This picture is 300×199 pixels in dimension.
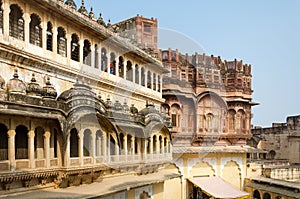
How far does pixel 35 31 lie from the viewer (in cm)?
1185

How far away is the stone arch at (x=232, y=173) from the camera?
22.6 m

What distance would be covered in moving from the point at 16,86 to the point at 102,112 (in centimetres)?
314

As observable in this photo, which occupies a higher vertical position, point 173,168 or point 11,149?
point 11,149

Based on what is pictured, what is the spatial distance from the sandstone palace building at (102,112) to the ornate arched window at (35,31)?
3 cm

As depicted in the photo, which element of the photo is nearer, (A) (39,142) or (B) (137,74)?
(A) (39,142)

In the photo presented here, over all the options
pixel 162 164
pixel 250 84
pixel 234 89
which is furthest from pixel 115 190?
pixel 250 84

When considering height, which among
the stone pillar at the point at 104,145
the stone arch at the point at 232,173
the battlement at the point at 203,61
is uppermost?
the battlement at the point at 203,61

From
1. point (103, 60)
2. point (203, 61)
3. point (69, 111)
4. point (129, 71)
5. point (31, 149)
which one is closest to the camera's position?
point (31, 149)

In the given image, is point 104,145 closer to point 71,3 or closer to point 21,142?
point 21,142

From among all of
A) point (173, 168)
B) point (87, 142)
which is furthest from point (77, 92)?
point (173, 168)

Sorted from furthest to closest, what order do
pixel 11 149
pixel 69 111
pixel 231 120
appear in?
pixel 231 120 < pixel 69 111 < pixel 11 149

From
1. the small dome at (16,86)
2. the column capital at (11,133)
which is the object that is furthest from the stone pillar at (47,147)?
the small dome at (16,86)

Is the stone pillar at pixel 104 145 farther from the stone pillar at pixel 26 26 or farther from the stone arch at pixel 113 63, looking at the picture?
the stone pillar at pixel 26 26

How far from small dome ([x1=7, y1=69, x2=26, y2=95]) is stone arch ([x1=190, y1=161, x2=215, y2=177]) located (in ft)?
46.9
